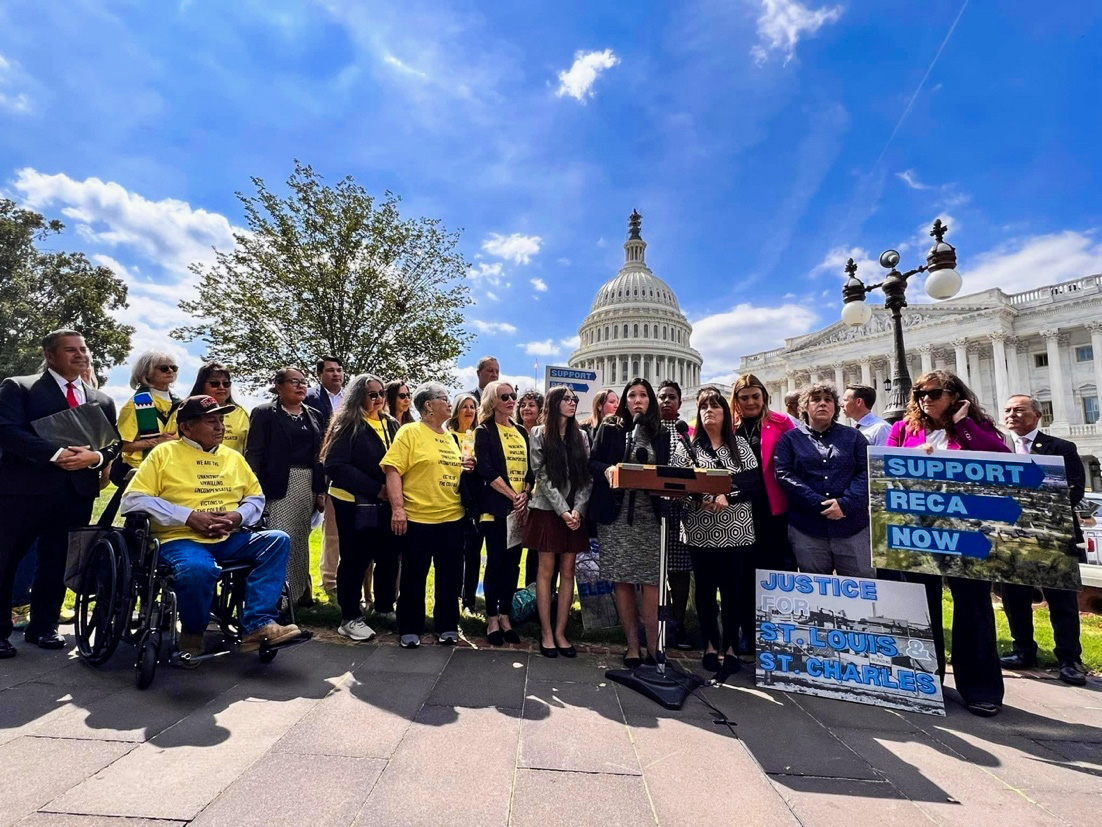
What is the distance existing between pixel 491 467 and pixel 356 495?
126 cm

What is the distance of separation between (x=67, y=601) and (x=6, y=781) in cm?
408

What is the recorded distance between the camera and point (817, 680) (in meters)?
3.93

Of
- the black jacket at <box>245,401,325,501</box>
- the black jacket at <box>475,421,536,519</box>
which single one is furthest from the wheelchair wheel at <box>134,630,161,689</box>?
the black jacket at <box>475,421,536,519</box>

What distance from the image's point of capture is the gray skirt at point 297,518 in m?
5.28

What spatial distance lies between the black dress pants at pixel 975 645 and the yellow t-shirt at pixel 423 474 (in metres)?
3.79

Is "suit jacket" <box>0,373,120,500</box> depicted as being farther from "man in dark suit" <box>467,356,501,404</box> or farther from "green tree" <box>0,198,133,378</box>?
"green tree" <box>0,198,133,378</box>

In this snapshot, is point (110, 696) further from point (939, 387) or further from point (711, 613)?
point (939, 387)

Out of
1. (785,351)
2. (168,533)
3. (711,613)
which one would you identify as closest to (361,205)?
(168,533)

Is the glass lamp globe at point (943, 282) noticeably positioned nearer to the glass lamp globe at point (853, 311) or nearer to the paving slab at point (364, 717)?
the glass lamp globe at point (853, 311)

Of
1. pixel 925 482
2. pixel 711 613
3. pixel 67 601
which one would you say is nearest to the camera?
pixel 925 482

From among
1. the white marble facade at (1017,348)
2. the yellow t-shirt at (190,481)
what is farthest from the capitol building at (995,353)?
the yellow t-shirt at (190,481)

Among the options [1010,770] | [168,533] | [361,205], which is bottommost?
[1010,770]

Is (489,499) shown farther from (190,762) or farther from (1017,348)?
(1017,348)

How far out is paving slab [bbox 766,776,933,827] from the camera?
2.35 meters
